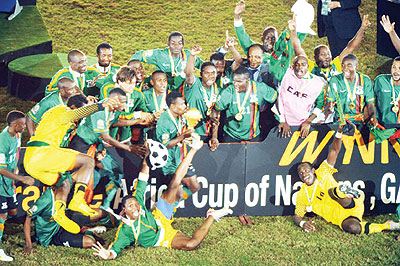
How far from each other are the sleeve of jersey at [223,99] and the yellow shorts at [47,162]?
2.01 metres

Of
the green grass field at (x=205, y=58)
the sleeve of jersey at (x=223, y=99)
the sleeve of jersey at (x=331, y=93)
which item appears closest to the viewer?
the green grass field at (x=205, y=58)

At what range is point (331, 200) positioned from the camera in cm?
891

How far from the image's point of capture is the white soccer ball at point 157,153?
8.65 m

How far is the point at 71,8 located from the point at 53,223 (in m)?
9.01

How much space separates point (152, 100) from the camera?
30.4 ft

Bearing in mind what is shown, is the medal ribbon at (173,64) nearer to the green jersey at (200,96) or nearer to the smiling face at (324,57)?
the green jersey at (200,96)

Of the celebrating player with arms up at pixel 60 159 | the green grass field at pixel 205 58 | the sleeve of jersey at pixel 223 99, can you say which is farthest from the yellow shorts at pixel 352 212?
the celebrating player with arms up at pixel 60 159

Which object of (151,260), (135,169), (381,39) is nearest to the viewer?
(151,260)

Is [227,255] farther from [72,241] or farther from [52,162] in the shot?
[52,162]

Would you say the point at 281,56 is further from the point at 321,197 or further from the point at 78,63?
the point at 78,63

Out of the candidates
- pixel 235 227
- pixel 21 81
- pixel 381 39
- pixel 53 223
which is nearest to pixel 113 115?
pixel 53 223

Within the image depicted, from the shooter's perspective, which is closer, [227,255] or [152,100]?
[227,255]

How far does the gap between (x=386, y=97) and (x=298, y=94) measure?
4.03 feet

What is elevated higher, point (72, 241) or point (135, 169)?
point (135, 169)
